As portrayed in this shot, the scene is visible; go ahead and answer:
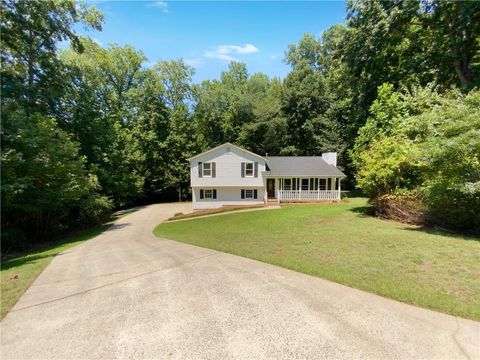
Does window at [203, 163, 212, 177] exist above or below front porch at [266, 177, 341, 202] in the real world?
above

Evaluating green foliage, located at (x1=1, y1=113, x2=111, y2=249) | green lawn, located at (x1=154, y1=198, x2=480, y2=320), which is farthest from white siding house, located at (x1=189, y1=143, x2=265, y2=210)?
green lawn, located at (x1=154, y1=198, x2=480, y2=320)

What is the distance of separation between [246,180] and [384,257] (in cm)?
1853

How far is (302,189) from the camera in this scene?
84.2 ft

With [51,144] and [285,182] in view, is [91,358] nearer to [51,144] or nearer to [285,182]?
[51,144]

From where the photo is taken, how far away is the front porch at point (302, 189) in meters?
24.5

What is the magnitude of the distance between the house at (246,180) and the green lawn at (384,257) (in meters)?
13.4

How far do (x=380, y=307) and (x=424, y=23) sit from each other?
18.6 metres

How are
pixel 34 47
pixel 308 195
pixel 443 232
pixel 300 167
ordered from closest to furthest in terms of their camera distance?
1. pixel 443 232
2. pixel 34 47
3. pixel 308 195
4. pixel 300 167

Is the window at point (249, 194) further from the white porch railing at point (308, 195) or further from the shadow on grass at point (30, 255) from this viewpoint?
the shadow on grass at point (30, 255)

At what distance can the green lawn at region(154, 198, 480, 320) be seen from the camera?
14.8 feet

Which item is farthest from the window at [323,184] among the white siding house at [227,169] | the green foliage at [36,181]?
the green foliage at [36,181]

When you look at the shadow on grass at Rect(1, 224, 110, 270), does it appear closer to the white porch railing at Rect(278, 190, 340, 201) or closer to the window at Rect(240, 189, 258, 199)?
the window at Rect(240, 189, 258, 199)

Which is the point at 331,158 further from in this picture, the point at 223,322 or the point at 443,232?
the point at 223,322

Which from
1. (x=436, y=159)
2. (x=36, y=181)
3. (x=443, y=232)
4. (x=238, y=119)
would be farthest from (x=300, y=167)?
(x=36, y=181)
